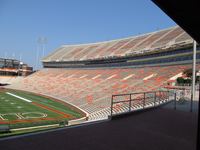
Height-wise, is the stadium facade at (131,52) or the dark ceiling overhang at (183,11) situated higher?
the stadium facade at (131,52)

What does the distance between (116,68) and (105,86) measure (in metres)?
19.5

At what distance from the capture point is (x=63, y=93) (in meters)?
46.5

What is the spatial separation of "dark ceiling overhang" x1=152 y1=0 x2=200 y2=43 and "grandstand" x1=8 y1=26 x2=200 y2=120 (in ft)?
69.3

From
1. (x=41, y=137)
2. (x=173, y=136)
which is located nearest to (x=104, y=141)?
(x=41, y=137)

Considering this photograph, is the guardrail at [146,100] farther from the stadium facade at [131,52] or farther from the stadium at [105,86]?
the stadium facade at [131,52]

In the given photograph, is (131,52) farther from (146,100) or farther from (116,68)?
(146,100)

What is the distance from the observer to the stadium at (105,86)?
799 inches

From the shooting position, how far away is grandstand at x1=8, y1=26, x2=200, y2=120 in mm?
38500

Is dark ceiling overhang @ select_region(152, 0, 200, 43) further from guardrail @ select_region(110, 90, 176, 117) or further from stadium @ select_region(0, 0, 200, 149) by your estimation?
guardrail @ select_region(110, 90, 176, 117)

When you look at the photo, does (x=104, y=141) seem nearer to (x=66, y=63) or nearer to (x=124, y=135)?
(x=124, y=135)

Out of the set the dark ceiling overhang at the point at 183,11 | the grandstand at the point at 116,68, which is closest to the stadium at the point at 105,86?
the grandstand at the point at 116,68

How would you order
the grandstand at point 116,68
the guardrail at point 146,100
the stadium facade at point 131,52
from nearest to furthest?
the guardrail at point 146,100, the grandstand at point 116,68, the stadium facade at point 131,52

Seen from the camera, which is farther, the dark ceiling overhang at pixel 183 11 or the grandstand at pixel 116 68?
the grandstand at pixel 116 68

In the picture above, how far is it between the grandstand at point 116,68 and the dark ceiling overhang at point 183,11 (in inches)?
832
